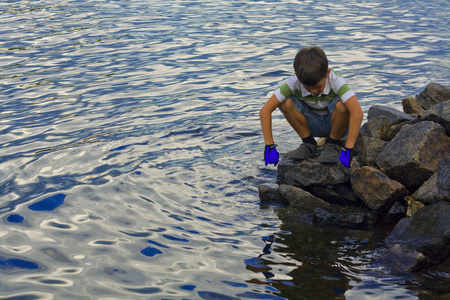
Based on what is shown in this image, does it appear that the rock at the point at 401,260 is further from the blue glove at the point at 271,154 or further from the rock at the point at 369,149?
the blue glove at the point at 271,154

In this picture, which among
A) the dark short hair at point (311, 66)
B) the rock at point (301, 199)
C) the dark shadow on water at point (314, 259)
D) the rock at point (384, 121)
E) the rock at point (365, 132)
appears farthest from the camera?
the rock at point (365, 132)

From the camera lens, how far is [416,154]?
4961 millimetres

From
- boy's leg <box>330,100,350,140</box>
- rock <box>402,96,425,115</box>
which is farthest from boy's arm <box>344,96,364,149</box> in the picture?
rock <box>402,96,425,115</box>

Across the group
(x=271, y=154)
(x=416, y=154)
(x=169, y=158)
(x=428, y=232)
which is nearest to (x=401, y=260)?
(x=428, y=232)

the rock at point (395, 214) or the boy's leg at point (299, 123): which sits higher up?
the boy's leg at point (299, 123)

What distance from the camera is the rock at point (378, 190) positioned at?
16.1 ft

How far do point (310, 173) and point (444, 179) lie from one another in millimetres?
1512

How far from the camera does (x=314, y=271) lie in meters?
4.08

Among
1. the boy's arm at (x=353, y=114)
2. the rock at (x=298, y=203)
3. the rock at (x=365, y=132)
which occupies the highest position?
the boy's arm at (x=353, y=114)

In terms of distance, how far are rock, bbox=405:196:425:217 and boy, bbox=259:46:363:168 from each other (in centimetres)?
70

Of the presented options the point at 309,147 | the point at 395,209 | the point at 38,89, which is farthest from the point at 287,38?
the point at 395,209

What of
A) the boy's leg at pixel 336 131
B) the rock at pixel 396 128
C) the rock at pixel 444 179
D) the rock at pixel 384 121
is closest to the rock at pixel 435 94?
the rock at pixel 384 121

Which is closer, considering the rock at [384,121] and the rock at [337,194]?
the rock at [337,194]

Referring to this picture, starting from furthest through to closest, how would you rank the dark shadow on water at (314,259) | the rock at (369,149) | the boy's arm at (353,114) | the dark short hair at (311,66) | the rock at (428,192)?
the rock at (369,149), the boy's arm at (353,114), the dark short hair at (311,66), the rock at (428,192), the dark shadow on water at (314,259)
